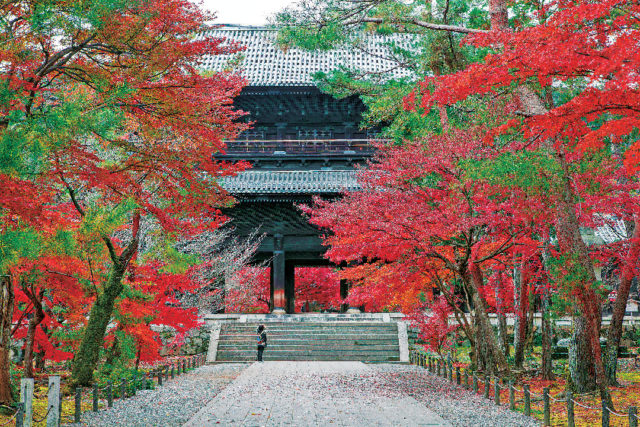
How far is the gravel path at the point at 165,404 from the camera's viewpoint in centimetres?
978

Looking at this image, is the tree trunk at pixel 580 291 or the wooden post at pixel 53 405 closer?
the wooden post at pixel 53 405

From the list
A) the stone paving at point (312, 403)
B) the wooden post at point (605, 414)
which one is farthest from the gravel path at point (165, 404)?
the wooden post at point (605, 414)

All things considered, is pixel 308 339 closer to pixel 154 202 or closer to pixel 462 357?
pixel 462 357

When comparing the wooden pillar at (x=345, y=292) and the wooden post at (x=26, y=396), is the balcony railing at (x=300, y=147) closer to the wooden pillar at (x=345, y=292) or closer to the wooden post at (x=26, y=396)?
the wooden pillar at (x=345, y=292)

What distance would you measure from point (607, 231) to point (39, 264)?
24.9m

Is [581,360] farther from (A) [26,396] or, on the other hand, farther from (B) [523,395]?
(A) [26,396]

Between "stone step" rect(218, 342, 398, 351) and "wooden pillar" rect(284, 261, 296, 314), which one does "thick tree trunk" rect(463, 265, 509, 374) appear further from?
"wooden pillar" rect(284, 261, 296, 314)

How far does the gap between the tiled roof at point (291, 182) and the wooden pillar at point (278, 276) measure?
231 centimetres

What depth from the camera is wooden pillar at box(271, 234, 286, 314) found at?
25.8 m

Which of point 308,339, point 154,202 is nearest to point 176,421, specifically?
point 154,202

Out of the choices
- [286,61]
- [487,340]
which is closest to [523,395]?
[487,340]

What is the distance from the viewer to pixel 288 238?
87.0 feet

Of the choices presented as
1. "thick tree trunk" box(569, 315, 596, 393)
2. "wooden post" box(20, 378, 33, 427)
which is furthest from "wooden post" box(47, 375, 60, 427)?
"thick tree trunk" box(569, 315, 596, 393)

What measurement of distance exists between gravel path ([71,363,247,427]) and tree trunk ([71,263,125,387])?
1.10 m
